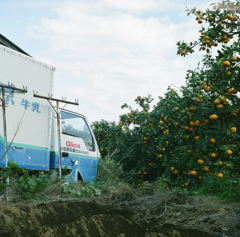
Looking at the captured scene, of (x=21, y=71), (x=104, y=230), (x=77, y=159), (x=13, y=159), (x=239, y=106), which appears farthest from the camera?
(x=77, y=159)

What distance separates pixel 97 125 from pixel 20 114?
834 cm

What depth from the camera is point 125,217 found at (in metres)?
4.48

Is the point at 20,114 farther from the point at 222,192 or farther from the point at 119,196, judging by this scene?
the point at 222,192

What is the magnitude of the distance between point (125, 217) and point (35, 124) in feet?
8.83

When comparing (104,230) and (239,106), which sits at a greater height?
(239,106)

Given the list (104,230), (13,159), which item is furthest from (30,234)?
(13,159)

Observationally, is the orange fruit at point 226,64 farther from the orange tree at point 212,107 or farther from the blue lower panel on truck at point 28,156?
the blue lower panel on truck at point 28,156

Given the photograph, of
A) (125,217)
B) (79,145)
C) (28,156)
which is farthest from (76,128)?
(125,217)

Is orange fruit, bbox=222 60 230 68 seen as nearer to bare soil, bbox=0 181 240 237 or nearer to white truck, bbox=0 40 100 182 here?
bare soil, bbox=0 181 240 237

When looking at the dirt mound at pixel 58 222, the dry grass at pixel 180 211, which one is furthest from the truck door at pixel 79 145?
the dirt mound at pixel 58 222

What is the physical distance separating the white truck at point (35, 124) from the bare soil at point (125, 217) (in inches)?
34.1

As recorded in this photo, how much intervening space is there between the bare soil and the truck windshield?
5.39 ft

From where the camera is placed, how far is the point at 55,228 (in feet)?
11.1

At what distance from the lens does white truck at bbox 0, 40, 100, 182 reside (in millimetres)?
5156
